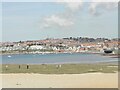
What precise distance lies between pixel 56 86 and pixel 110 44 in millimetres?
99897

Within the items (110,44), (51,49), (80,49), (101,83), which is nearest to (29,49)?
(51,49)

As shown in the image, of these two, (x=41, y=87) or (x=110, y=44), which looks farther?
(x=110, y=44)

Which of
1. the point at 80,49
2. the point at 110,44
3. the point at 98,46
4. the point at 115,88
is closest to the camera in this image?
the point at 115,88

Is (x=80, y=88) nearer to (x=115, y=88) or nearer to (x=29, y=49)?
(x=115, y=88)

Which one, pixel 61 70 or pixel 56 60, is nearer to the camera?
pixel 61 70

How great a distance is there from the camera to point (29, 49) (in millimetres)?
150000

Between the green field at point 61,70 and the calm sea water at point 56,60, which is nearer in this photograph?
the green field at point 61,70

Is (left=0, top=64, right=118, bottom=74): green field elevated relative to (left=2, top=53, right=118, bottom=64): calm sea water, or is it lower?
elevated

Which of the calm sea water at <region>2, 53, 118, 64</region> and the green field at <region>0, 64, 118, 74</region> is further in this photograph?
the calm sea water at <region>2, 53, 118, 64</region>

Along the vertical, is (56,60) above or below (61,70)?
below

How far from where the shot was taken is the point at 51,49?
151 meters

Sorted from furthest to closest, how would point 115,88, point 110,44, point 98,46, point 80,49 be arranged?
point 80,49
point 98,46
point 110,44
point 115,88

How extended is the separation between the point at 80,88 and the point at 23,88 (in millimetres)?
3128

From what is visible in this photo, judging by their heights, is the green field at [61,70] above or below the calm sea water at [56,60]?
above
